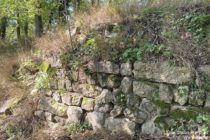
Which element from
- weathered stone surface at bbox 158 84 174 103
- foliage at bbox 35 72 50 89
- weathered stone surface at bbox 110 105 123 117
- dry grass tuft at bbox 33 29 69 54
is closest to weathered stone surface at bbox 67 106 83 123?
weathered stone surface at bbox 110 105 123 117

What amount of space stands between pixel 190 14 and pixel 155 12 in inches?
25.6

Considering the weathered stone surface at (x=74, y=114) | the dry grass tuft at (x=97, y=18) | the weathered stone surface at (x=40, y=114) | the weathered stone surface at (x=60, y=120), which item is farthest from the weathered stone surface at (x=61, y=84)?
the dry grass tuft at (x=97, y=18)

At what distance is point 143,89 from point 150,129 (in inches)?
23.2

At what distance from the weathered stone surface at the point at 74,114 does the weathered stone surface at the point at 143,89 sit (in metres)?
1.21

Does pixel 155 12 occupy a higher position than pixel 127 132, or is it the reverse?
pixel 155 12

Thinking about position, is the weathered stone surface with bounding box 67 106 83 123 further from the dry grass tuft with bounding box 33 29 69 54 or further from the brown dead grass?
the brown dead grass

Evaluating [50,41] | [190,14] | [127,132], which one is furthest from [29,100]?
[190,14]

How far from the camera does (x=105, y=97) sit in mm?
4480

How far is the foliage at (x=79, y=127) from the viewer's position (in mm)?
4715

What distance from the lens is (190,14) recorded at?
166 inches

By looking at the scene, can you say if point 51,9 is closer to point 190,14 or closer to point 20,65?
point 20,65

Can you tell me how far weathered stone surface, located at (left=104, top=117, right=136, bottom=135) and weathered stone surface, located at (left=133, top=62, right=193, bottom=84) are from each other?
0.73 meters

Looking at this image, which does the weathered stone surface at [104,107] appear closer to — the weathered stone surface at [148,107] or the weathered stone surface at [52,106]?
the weathered stone surface at [148,107]

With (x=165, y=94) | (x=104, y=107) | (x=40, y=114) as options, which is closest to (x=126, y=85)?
(x=104, y=107)
